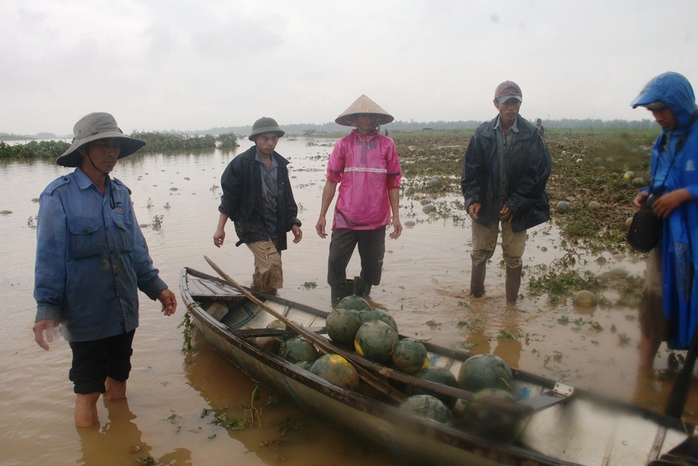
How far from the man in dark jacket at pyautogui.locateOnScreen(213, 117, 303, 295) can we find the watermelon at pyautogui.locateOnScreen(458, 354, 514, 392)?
9.48 ft

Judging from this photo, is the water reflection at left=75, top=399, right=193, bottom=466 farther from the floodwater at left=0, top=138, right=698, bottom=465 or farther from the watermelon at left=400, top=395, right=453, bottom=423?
the watermelon at left=400, top=395, right=453, bottom=423

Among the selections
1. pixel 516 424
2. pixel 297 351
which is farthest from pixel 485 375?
pixel 297 351

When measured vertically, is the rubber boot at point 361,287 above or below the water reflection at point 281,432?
above

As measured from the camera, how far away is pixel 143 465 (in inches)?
136

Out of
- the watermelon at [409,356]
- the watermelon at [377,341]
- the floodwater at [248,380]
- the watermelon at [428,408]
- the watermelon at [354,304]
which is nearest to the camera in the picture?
the watermelon at [428,408]

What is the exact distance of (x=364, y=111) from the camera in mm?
5203

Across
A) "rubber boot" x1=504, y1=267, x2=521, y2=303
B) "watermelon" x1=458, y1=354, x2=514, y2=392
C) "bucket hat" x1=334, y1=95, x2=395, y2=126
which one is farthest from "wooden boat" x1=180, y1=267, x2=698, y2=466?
"bucket hat" x1=334, y1=95, x2=395, y2=126

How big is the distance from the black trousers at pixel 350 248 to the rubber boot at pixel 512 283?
1499mm

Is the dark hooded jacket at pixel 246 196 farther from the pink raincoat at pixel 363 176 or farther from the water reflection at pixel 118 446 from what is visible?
the water reflection at pixel 118 446

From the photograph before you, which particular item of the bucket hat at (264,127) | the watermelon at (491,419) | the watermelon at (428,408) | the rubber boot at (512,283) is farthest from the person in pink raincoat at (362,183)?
the watermelon at (491,419)

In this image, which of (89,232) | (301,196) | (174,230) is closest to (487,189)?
(89,232)

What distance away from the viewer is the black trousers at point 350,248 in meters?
5.64

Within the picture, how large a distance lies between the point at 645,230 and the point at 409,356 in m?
1.99

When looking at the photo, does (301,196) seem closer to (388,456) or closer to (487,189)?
(487,189)
